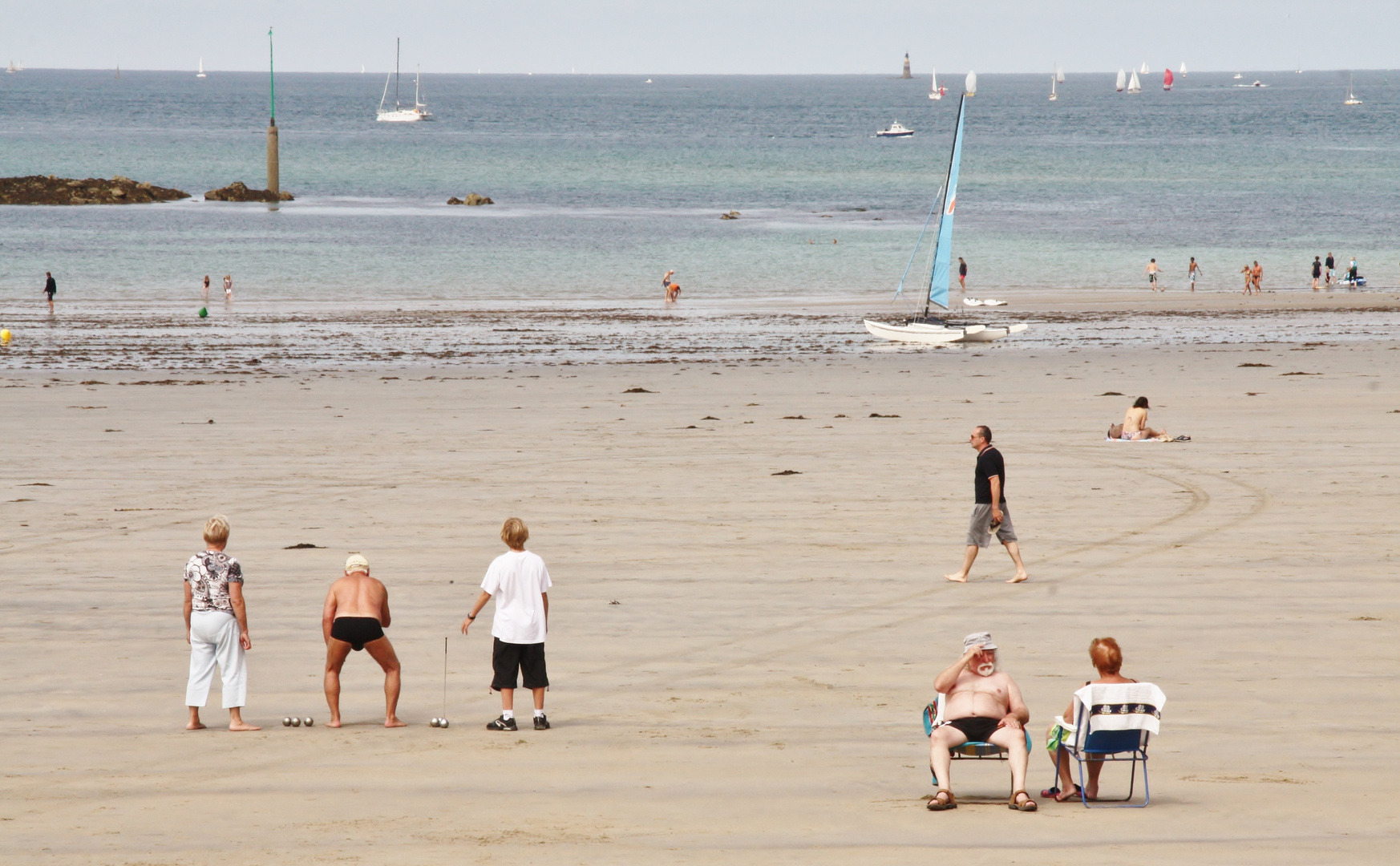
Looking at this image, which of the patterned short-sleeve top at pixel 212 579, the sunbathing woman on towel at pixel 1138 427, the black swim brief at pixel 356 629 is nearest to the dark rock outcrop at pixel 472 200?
the sunbathing woman on towel at pixel 1138 427

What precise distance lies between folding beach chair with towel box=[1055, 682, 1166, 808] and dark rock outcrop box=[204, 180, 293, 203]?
83.4 metres

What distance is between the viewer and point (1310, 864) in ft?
24.6

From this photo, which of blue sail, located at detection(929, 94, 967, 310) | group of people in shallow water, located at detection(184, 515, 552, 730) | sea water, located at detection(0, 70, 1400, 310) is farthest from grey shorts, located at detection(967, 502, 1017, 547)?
sea water, located at detection(0, 70, 1400, 310)

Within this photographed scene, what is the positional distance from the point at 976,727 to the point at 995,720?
0.39 ft

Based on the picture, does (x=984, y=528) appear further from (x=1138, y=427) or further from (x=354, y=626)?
(x=1138, y=427)

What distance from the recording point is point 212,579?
33.2ft

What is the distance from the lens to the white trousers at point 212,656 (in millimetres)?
10125

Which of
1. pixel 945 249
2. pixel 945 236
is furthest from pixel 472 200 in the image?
pixel 945 236

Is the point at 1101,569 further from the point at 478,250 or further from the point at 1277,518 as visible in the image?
the point at 478,250

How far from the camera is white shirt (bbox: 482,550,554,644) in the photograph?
1022 centimetres

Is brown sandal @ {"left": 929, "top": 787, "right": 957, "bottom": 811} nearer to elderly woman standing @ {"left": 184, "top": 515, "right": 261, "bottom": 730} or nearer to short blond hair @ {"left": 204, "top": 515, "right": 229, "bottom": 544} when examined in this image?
elderly woman standing @ {"left": 184, "top": 515, "right": 261, "bottom": 730}

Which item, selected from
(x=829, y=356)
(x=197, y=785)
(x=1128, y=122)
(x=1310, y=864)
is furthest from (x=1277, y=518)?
(x=1128, y=122)

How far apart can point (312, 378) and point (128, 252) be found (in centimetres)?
3219

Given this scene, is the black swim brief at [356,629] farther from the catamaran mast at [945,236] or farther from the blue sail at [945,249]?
the blue sail at [945,249]
